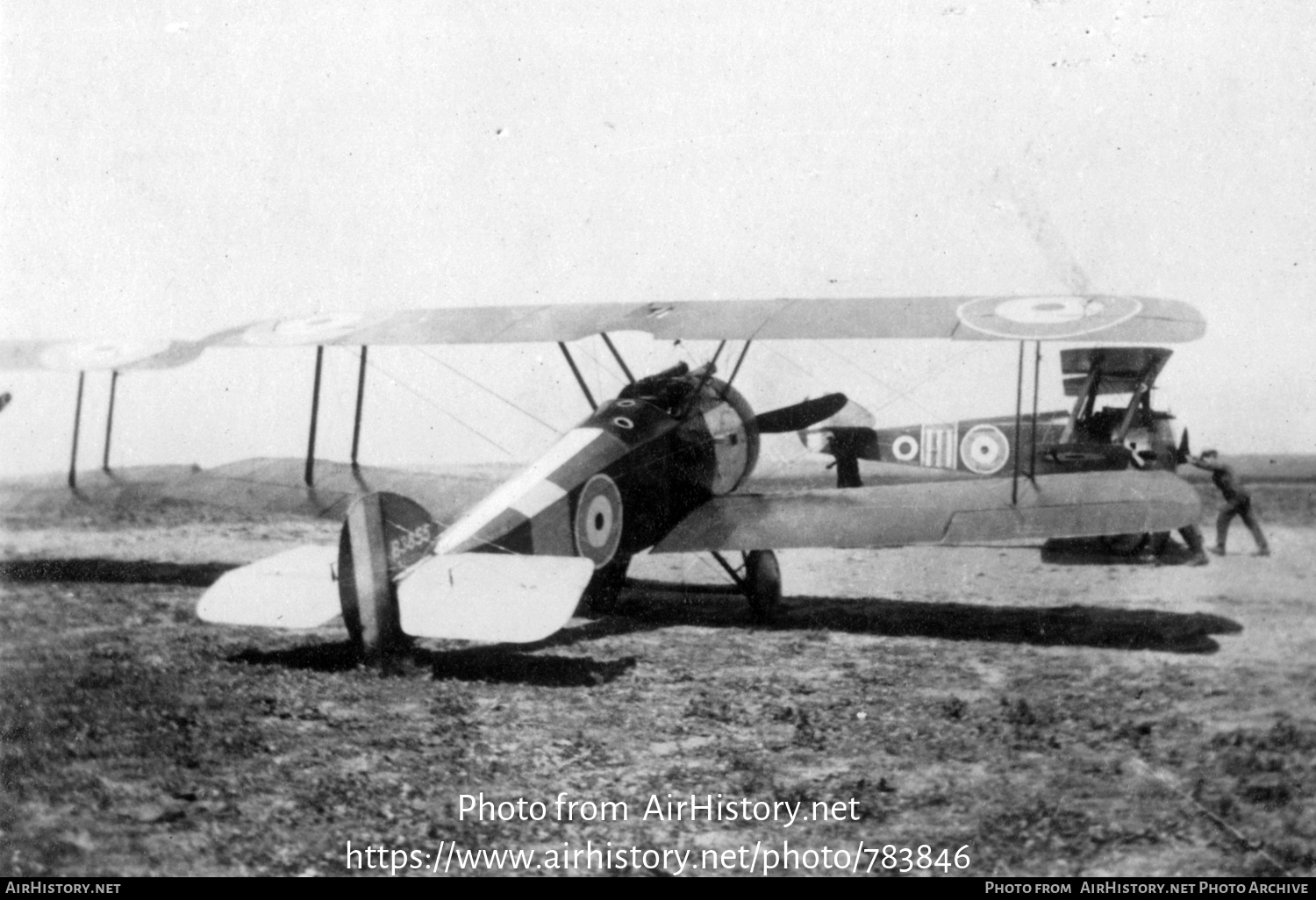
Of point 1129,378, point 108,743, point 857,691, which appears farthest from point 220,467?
point 1129,378

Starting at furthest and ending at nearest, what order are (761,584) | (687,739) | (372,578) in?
(761,584) → (372,578) → (687,739)

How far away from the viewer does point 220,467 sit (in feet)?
28.7

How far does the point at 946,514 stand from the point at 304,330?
5157mm

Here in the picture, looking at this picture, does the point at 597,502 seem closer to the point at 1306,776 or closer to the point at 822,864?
the point at 822,864

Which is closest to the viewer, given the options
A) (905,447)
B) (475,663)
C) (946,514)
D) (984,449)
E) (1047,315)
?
(475,663)

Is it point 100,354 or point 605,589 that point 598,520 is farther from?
point 100,354

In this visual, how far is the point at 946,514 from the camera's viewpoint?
22.4 feet

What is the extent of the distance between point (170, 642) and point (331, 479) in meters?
2.39

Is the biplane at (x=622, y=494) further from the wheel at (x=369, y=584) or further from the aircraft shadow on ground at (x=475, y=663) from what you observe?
the aircraft shadow on ground at (x=475, y=663)

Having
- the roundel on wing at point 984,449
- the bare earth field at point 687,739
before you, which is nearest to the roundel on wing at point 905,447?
the roundel on wing at point 984,449

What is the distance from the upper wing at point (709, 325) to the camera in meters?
6.23

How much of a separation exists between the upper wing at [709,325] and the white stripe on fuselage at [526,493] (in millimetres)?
977

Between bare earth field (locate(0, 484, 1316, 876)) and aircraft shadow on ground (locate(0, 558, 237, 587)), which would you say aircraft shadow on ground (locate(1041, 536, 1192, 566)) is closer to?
bare earth field (locate(0, 484, 1316, 876))

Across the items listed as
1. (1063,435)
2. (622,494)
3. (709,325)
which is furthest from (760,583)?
(1063,435)
